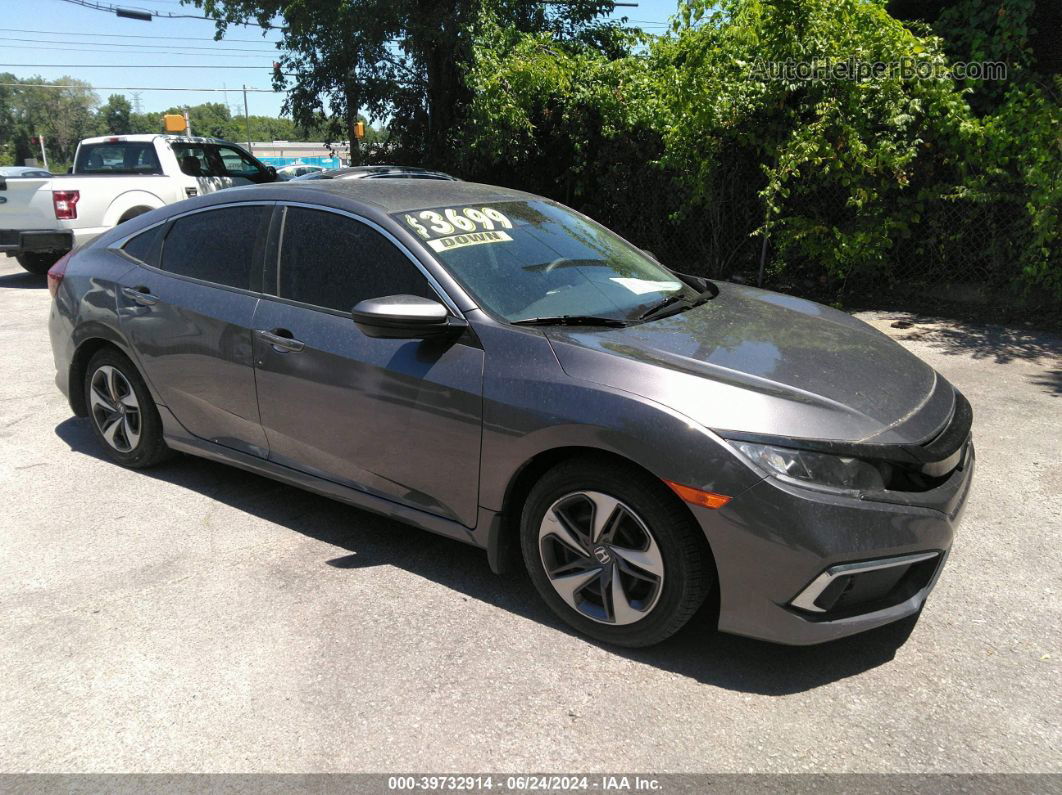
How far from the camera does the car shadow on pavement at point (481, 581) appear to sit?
9.66ft

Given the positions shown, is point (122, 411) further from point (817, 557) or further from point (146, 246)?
point (817, 557)

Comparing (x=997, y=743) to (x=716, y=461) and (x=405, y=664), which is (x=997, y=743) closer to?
(x=716, y=461)

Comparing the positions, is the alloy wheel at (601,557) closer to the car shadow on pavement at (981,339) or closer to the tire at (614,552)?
the tire at (614,552)

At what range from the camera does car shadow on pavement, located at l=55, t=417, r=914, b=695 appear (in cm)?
295

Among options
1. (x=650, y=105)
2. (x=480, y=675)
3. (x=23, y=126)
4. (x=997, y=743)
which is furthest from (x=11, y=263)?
(x=23, y=126)

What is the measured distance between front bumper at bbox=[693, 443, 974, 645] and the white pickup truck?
9.89 meters

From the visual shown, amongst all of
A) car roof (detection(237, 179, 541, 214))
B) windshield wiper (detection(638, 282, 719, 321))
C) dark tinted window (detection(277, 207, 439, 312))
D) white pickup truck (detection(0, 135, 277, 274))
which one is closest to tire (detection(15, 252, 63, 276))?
white pickup truck (detection(0, 135, 277, 274))

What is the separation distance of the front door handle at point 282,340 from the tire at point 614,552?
1.31 metres

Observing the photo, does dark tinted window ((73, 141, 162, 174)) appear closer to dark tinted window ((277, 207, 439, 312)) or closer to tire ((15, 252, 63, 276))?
tire ((15, 252, 63, 276))

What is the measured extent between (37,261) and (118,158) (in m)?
1.97

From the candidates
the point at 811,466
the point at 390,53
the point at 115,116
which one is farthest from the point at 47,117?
the point at 811,466

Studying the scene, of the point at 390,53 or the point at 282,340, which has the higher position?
the point at 390,53

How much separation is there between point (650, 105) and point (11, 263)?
1117cm

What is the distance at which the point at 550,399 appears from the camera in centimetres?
299
